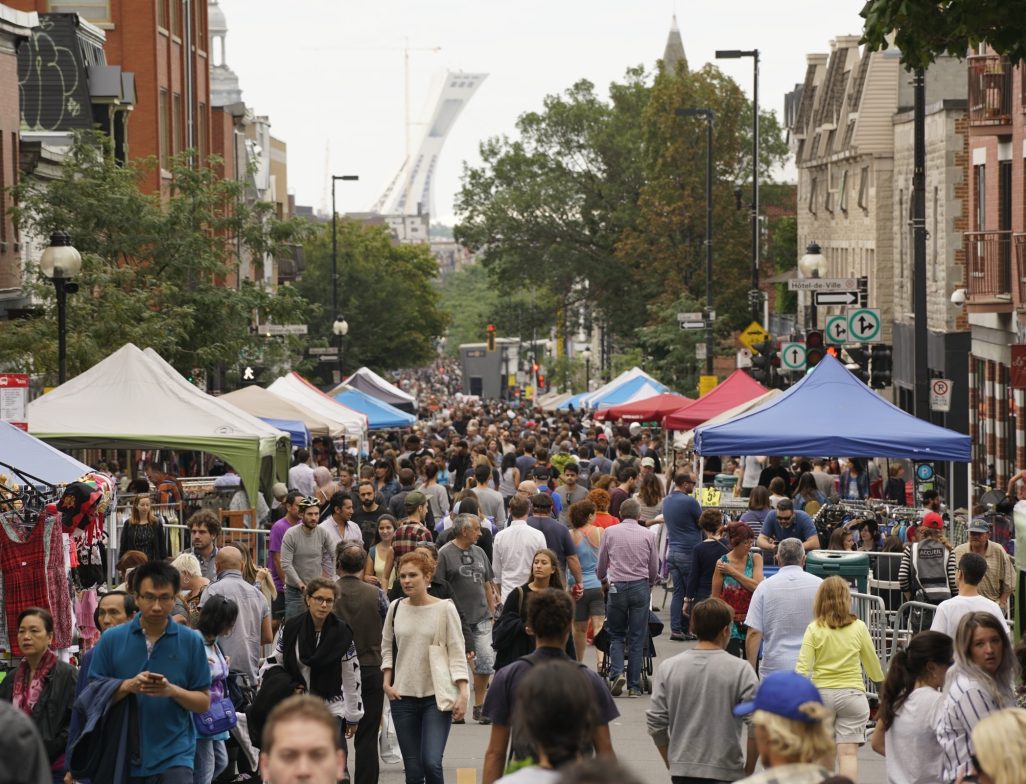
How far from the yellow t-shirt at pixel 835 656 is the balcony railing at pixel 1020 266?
72.2ft

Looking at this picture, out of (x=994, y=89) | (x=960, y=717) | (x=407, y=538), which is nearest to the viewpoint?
(x=960, y=717)

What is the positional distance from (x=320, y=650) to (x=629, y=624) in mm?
6480

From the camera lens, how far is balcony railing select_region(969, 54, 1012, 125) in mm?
33969

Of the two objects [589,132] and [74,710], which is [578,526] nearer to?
[74,710]

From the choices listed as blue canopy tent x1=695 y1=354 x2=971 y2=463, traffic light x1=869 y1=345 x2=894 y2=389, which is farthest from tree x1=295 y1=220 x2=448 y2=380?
blue canopy tent x1=695 y1=354 x2=971 y2=463

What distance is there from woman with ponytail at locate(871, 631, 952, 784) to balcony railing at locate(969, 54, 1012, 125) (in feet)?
85.7

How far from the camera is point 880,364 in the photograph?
26.4 metres

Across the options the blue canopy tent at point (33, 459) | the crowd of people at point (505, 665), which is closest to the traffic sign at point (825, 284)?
the crowd of people at point (505, 665)

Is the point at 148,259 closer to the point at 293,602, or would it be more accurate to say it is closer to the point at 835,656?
the point at 293,602

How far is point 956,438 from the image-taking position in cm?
2116

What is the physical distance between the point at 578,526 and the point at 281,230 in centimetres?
1871

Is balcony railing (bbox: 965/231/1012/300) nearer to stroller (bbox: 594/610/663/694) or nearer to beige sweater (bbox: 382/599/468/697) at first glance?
stroller (bbox: 594/610/663/694)

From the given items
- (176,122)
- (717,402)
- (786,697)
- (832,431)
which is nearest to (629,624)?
(832,431)

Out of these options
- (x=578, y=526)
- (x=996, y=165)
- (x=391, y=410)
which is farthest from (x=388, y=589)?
(x=391, y=410)
